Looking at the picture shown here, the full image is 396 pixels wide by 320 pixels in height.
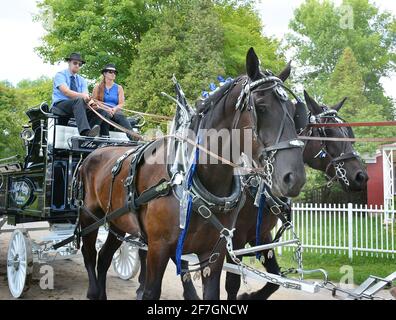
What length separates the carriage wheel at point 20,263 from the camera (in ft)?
19.9

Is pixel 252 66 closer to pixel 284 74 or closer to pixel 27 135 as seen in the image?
pixel 284 74

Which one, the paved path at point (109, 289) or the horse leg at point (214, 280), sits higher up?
the horse leg at point (214, 280)

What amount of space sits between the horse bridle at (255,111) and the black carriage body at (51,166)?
267 cm

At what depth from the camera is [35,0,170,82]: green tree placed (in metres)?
19.4

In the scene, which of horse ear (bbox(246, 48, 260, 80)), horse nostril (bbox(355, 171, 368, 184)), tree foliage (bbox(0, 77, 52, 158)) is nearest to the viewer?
horse ear (bbox(246, 48, 260, 80))

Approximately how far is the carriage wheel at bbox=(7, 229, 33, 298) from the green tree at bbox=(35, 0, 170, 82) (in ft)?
44.5

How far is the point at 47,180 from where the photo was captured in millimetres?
5977

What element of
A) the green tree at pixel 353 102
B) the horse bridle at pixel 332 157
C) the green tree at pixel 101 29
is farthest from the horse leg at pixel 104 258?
the green tree at pixel 353 102

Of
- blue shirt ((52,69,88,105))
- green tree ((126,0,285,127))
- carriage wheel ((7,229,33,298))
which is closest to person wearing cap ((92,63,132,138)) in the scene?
blue shirt ((52,69,88,105))

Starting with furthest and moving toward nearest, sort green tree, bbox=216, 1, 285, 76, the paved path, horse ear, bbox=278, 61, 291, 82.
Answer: green tree, bbox=216, 1, 285, 76, the paved path, horse ear, bbox=278, 61, 291, 82

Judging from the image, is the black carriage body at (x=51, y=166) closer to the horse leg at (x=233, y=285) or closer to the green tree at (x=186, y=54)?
the horse leg at (x=233, y=285)

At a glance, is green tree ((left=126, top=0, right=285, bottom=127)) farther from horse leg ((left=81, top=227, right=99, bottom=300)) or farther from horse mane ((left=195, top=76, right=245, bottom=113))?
horse mane ((left=195, top=76, right=245, bottom=113))

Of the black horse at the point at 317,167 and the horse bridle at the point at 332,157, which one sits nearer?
the black horse at the point at 317,167
